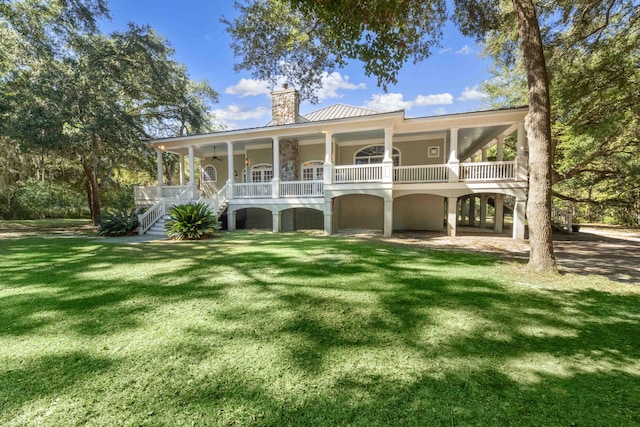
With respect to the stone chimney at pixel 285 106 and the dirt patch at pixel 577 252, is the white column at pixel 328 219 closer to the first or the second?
the dirt patch at pixel 577 252

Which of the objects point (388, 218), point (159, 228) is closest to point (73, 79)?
point (159, 228)

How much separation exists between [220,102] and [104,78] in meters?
9.36

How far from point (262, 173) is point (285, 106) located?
378 centimetres

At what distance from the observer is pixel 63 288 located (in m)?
4.37

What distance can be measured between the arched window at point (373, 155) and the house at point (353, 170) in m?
0.05

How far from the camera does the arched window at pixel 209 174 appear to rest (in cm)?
1622

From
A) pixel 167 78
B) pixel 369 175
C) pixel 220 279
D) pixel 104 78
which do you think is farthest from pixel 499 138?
pixel 104 78

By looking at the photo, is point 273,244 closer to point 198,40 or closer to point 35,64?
point 198,40

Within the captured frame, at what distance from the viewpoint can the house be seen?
1002 centimetres

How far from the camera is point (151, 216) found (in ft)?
38.2

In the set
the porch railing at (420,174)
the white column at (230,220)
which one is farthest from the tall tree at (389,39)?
the white column at (230,220)

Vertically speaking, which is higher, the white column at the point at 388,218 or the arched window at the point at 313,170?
the arched window at the point at 313,170

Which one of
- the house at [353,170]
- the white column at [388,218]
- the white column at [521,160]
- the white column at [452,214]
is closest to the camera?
the white column at [521,160]

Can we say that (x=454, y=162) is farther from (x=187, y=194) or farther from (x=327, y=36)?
(x=187, y=194)
